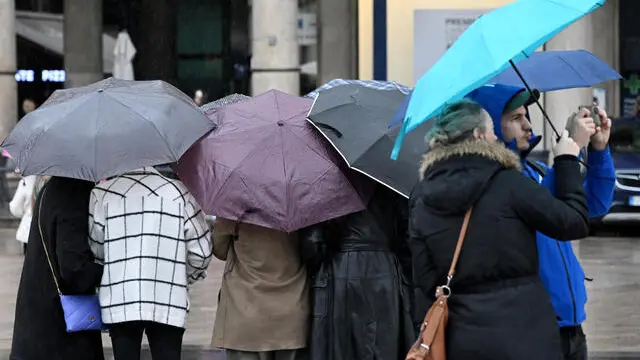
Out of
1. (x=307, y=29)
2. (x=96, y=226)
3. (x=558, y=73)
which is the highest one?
(x=307, y=29)

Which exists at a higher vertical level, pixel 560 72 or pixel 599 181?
pixel 560 72

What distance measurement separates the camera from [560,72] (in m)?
6.08

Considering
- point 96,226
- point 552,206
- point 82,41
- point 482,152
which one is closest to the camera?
point 552,206

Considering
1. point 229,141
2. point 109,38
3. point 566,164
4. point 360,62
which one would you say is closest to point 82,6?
point 109,38

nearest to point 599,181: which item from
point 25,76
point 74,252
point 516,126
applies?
point 516,126

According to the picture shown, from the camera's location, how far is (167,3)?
88.9 ft

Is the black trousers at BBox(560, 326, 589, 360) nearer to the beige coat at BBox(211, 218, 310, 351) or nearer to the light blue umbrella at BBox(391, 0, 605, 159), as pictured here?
the light blue umbrella at BBox(391, 0, 605, 159)

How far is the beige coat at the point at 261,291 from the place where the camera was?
680cm

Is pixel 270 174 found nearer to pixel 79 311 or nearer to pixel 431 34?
pixel 79 311

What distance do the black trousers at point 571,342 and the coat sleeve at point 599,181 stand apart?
0.49 meters

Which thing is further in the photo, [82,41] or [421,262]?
[82,41]

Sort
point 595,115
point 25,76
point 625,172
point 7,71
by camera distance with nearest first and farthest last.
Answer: point 595,115, point 625,172, point 7,71, point 25,76

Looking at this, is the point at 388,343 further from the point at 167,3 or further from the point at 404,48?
the point at 167,3

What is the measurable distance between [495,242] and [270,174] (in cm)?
200
